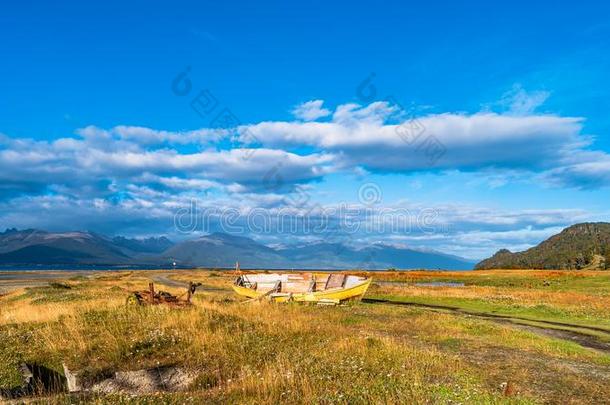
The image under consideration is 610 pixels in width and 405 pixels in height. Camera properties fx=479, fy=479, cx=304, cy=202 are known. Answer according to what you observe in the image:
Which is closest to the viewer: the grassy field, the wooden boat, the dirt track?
the grassy field

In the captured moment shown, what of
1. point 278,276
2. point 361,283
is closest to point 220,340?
point 361,283

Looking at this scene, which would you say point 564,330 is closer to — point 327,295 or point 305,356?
point 327,295

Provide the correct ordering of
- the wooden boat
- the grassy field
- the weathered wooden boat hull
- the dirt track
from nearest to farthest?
the grassy field
the dirt track
the weathered wooden boat hull
the wooden boat

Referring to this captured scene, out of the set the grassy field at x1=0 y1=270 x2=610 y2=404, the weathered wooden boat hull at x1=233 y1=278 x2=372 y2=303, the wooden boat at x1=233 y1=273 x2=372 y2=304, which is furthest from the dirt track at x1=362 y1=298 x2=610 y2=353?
the wooden boat at x1=233 y1=273 x2=372 y2=304

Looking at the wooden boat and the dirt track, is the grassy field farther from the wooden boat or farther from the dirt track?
the wooden boat

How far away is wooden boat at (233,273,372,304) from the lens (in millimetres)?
38656

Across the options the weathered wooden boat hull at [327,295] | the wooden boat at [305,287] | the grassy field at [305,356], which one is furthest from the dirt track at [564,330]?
the wooden boat at [305,287]

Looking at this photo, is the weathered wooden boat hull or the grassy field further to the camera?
the weathered wooden boat hull

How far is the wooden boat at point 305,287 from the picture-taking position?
3866 cm

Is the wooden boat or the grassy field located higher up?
the wooden boat

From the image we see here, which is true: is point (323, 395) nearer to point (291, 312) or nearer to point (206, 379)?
point (206, 379)

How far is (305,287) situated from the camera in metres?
47.9

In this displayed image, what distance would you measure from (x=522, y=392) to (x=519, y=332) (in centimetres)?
1301

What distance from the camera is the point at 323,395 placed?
36.6ft
